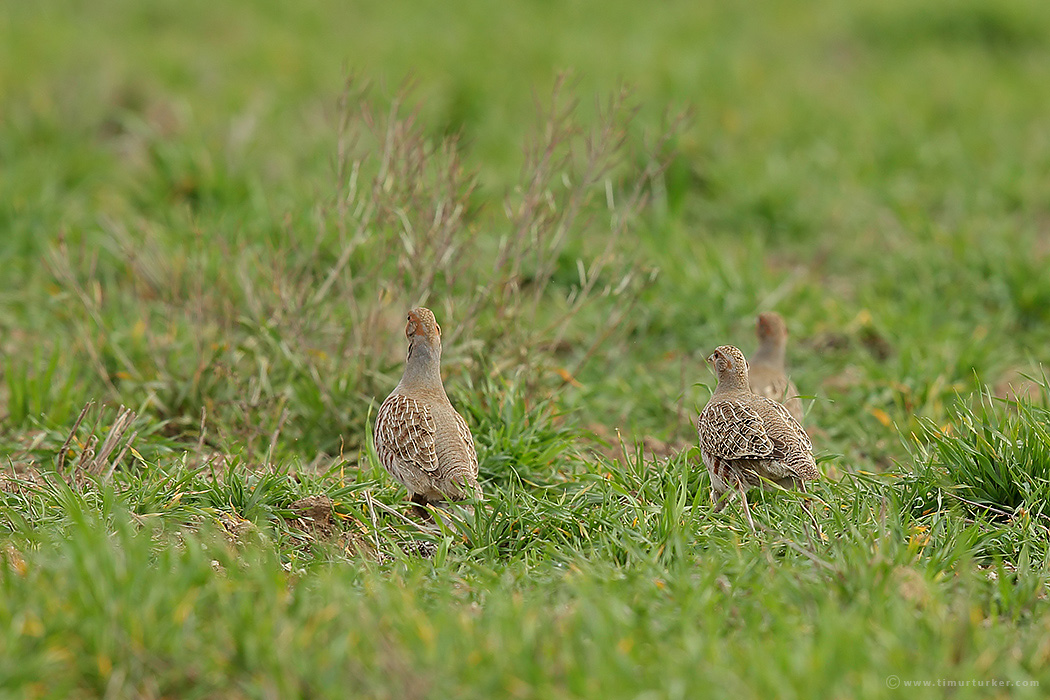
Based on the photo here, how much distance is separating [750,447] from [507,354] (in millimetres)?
1756

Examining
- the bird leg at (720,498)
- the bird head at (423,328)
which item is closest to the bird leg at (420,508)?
the bird head at (423,328)

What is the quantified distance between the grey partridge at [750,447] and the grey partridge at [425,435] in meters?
1.03

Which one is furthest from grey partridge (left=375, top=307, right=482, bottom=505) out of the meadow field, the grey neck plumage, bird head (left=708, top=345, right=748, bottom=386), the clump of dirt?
bird head (left=708, top=345, right=748, bottom=386)

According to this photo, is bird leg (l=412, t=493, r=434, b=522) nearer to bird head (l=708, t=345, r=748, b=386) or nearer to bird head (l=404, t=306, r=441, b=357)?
bird head (l=404, t=306, r=441, b=357)

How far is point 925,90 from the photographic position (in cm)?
1148

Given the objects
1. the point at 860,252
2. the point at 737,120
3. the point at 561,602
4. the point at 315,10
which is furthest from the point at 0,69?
the point at 561,602

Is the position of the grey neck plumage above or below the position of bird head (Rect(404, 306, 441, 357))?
below

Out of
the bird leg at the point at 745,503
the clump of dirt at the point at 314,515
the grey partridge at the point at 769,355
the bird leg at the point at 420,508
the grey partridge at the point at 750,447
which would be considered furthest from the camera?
the grey partridge at the point at 769,355

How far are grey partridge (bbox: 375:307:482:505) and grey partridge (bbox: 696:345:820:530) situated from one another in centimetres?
103

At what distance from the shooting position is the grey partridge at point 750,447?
15.2ft

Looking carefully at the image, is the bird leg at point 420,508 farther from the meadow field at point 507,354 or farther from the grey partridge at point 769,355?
the grey partridge at point 769,355

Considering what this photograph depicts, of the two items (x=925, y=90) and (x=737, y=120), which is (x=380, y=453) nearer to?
(x=737, y=120)

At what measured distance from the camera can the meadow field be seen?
337cm

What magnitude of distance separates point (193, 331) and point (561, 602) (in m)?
3.09
